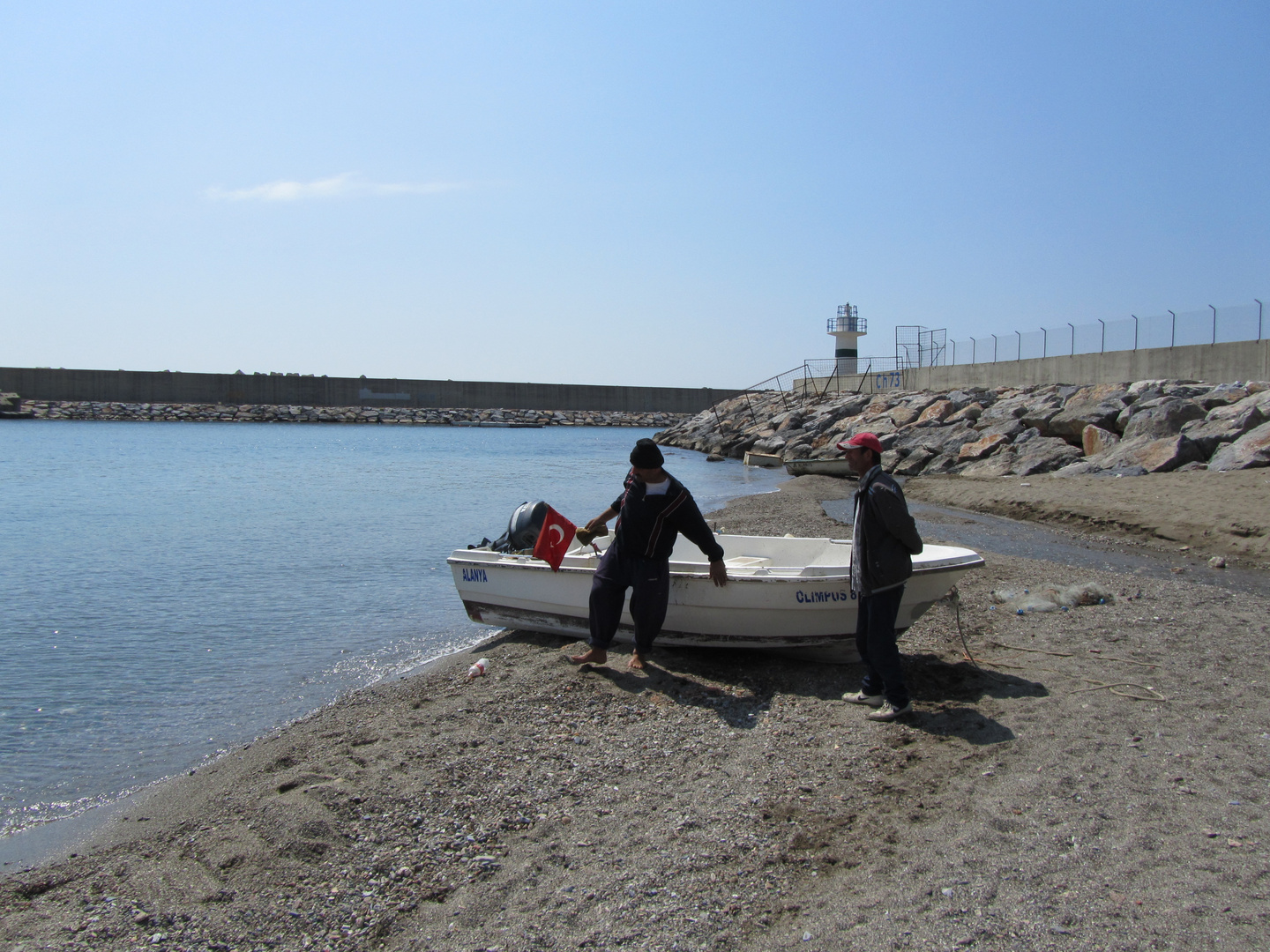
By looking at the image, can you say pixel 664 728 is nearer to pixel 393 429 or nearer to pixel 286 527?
pixel 286 527

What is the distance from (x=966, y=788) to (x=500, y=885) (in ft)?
8.20

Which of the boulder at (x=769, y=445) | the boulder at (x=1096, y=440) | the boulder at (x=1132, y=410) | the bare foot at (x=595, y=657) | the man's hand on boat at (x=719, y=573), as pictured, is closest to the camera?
the man's hand on boat at (x=719, y=573)

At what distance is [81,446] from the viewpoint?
146 ft

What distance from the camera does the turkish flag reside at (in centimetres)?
795

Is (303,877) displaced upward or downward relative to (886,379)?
downward

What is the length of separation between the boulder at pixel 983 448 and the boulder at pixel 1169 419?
14.2 ft

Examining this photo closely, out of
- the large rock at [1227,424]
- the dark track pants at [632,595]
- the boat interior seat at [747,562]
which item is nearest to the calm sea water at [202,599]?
the dark track pants at [632,595]

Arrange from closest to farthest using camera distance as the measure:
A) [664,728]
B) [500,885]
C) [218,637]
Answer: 1. [500,885]
2. [664,728]
3. [218,637]

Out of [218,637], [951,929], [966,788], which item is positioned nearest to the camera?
[951,929]

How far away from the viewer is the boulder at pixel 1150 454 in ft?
58.0

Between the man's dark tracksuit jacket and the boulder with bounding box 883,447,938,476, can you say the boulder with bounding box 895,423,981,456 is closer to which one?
the boulder with bounding box 883,447,938,476

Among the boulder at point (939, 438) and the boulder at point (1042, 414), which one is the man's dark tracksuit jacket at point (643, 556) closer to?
the boulder at point (1042, 414)

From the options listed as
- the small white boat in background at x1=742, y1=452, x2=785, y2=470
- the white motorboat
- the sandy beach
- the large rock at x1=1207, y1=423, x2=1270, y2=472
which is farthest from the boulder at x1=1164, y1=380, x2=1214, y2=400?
the white motorboat

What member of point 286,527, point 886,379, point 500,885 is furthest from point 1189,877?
point 886,379
